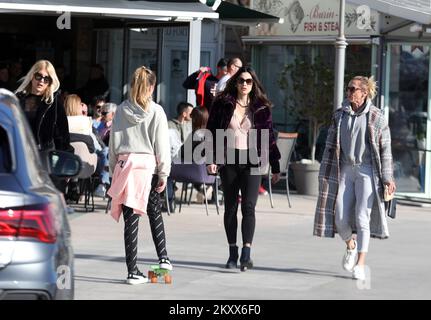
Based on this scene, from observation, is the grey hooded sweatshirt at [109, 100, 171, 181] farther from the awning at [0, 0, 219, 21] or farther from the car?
the awning at [0, 0, 219, 21]

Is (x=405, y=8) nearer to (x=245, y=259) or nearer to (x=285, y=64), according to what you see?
(x=285, y=64)

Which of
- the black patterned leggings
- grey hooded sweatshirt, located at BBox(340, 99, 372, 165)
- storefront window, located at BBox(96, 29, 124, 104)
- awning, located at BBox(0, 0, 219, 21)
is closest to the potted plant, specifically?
storefront window, located at BBox(96, 29, 124, 104)

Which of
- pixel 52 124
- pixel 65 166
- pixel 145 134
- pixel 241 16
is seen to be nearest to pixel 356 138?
pixel 145 134

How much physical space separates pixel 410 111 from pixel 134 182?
8575 mm

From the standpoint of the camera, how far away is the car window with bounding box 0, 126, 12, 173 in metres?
5.79

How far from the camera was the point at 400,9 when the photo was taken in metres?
16.6

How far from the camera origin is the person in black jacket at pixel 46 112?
10977 mm

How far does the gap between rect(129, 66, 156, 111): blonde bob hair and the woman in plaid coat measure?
1768mm

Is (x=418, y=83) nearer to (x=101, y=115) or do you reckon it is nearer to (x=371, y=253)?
(x=101, y=115)

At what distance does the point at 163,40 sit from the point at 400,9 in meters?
3.88

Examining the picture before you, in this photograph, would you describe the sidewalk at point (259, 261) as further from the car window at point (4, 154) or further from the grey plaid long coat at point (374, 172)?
the car window at point (4, 154)

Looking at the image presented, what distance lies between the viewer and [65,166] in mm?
7074
